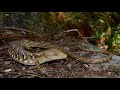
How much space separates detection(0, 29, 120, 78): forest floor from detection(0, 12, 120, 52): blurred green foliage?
0.72ft

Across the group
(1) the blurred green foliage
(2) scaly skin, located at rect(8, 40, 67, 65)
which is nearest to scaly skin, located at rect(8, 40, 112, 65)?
(2) scaly skin, located at rect(8, 40, 67, 65)

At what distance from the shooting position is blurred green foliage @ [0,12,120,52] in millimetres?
2607

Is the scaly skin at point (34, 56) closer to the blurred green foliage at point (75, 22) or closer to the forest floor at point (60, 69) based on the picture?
the forest floor at point (60, 69)

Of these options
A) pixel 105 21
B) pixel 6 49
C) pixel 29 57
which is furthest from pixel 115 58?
pixel 6 49

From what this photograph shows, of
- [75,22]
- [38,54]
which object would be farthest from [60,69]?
[75,22]

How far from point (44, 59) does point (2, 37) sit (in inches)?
16.0

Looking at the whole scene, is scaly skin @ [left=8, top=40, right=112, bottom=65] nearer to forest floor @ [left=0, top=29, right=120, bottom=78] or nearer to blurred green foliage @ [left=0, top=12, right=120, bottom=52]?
forest floor @ [left=0, top=29, right=120, bottom=78]

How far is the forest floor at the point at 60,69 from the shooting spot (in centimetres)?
240

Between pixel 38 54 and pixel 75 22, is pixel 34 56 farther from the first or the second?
pixel 75 22

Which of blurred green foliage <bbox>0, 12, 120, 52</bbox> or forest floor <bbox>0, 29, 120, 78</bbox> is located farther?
blurred green foliage <bbox>0, 12, 120, 52</bbox>

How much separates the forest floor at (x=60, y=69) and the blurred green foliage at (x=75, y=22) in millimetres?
220

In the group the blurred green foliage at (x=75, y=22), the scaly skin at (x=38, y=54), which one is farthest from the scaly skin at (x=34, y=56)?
the blurred green foliage at (x=75, y=22)
